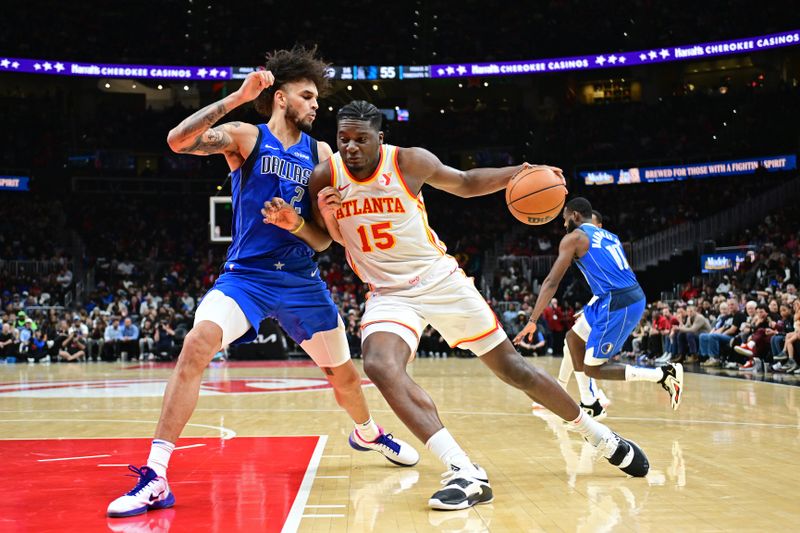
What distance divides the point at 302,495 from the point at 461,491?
0.85 meters

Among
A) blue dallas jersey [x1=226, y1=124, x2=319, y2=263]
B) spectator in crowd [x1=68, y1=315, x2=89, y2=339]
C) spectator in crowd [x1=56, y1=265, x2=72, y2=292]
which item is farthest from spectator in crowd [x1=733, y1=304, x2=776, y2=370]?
spectator in crowd [x1=56, y1=265, x2=72, y2=292]

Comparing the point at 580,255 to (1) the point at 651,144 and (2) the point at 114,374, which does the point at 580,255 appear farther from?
(1) the point at 651,144

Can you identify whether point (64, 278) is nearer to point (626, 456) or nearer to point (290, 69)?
point (290, 69)

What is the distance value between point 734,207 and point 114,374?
18.9 metres

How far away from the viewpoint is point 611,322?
711 centimetres

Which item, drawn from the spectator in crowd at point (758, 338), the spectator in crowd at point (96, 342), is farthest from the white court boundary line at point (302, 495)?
the spectator in crowd at point (96, 342)

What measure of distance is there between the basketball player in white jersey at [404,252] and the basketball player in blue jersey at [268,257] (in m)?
0.28

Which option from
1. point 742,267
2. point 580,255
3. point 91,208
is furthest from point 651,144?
point 580,255

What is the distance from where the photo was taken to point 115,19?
33719 millimetres

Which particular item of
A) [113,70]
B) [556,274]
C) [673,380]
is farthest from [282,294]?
[113,70]

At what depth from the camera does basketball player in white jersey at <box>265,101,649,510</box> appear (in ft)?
13.8

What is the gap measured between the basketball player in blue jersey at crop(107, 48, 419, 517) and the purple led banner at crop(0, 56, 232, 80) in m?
27.6

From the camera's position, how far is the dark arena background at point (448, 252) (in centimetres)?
432

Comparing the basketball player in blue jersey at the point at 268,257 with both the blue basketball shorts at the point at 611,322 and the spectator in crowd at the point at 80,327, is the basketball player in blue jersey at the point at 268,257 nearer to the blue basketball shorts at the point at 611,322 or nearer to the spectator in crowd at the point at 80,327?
the blue basketball shorts at the point at 611,322
